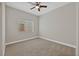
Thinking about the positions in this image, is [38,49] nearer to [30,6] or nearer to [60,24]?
[60,24]

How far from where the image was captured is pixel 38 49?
1668mm

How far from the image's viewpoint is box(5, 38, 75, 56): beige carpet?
1.65 metres

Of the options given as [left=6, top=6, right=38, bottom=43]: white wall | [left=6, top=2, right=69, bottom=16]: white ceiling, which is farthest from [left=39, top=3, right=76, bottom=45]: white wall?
[left=6, top=6, right=38, bottom=43]: white wall

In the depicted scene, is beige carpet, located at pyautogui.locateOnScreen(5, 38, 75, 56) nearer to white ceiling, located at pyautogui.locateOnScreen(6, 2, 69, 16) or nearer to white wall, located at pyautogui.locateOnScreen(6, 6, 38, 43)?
white wall, located at pyautogui.locateOnScreen(6, 6, 38, 43)

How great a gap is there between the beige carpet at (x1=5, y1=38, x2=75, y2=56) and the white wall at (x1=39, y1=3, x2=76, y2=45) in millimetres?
103

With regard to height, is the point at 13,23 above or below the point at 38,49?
above

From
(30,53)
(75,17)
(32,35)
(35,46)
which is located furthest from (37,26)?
(75,17)

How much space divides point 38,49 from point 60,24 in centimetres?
48

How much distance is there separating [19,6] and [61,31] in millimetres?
696

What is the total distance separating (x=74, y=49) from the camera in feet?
5.36

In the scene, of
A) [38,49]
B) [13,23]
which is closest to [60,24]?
[38,49]

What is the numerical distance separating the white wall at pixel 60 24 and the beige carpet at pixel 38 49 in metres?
0.10

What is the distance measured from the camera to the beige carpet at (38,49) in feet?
5.40

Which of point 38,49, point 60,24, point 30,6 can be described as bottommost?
point 38,49
